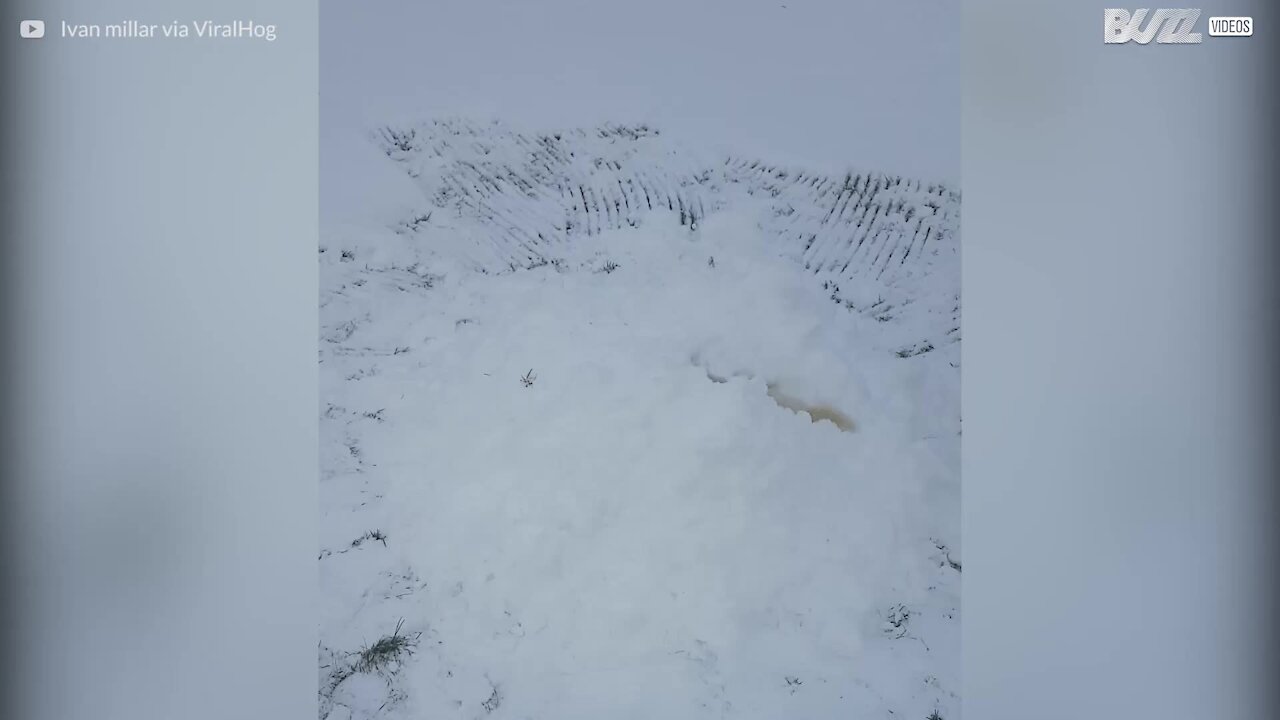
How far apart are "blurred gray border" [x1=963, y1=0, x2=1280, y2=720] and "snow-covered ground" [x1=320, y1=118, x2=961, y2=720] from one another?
0.09 meters

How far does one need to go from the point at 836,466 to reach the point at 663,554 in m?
0.35

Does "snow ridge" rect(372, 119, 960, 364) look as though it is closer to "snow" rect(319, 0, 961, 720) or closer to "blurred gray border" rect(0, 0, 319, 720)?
"snow" rect(319, 0, 961, 720)

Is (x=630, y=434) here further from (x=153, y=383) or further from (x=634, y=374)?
(x=153, y=383)

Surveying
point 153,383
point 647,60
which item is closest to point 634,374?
point 647,60

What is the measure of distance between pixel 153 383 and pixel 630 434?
838mm

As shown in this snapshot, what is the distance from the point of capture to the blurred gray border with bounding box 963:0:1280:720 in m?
1.47

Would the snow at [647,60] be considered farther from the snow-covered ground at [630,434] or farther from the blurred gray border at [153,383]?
the blurred gray border at [153,383]

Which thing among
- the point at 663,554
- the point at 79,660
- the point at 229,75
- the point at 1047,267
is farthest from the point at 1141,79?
the point at 79,660

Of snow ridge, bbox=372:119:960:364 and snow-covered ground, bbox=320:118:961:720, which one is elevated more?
snow ridge, bbox=372:119:960:364

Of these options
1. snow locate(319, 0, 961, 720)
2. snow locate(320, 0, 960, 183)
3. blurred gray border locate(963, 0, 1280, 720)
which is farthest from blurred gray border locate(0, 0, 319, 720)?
blurred gray border locate(963, 0, 1280, 720)

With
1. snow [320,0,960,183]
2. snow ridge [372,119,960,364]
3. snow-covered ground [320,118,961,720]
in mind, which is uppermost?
snow [320,0,960,183]

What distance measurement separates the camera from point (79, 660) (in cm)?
146

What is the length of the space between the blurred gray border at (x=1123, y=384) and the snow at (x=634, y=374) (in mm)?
91

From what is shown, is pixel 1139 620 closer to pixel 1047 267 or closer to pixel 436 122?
pixel 1047 267
